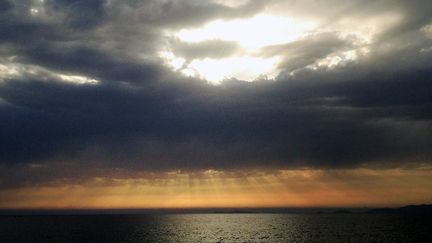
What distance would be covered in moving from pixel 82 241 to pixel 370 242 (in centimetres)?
8127

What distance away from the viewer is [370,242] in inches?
4306

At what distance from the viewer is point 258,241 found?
394ft

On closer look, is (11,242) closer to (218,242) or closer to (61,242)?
(61,242)

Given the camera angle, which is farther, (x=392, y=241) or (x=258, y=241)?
(x=258, y=241)

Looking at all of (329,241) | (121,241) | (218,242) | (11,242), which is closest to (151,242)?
(121,241)

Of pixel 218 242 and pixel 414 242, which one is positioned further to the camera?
pixel 218 242

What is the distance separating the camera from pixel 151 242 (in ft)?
376

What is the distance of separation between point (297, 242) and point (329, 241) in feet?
29.9

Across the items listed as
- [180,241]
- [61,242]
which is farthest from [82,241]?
[180,241]

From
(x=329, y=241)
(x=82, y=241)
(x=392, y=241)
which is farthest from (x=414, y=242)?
(x=82, y=241)

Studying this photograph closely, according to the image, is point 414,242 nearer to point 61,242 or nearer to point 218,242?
point 218,242

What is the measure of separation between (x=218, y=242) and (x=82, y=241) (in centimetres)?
3953

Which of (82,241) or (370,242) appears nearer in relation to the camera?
(370,242)

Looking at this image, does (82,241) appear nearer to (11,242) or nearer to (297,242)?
(11,242)
